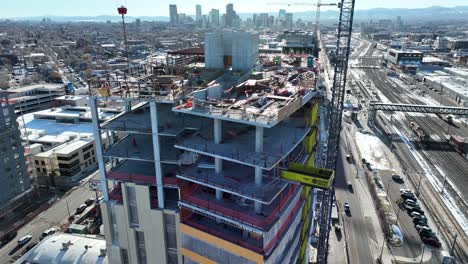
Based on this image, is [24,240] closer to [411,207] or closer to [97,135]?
[97,135]

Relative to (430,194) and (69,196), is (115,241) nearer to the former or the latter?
(69,196)

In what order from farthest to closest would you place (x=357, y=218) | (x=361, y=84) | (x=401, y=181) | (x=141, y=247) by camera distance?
(x=361, y=84) < (x=401, y=181) < (x=357, y=218) < (x=141, y=247)

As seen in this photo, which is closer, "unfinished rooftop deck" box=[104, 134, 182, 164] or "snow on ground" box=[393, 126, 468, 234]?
"unfinished rooftop deck" box=[104, 134, 182, 164]

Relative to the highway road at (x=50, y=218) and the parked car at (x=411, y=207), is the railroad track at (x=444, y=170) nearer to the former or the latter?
the parked car at (x=411, y=207)

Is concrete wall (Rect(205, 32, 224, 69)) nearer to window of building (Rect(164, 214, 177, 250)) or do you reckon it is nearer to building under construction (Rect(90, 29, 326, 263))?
building under construction (Rect(90, 29, 326, 263))

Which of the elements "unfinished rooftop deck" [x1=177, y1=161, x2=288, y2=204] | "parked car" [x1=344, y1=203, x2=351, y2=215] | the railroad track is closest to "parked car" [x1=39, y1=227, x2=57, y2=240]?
"unfinished rooftop deck" [x1=177, y1=161, x2=288, y2=204]

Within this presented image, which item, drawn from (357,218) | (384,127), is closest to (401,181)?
(357,218)
